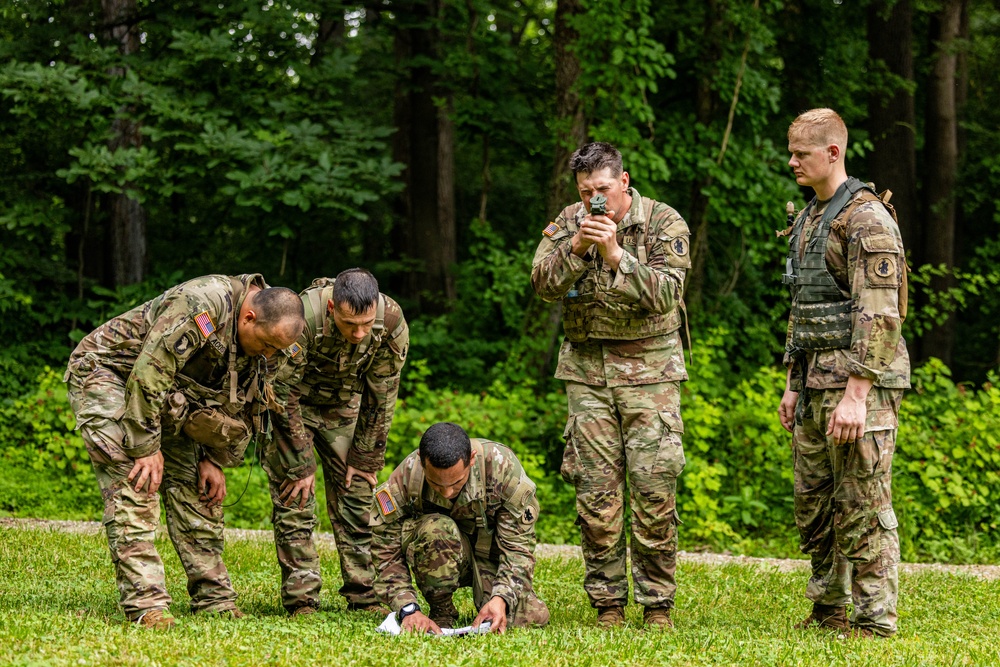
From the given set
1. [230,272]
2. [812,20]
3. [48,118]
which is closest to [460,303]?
[230,272]

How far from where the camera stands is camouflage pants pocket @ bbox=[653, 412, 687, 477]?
5477 mm

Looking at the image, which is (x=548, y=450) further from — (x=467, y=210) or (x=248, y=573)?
(x=467, y=210)

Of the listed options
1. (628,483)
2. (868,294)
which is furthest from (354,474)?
(868,294)

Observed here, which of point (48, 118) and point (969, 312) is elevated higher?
point (48, 118)

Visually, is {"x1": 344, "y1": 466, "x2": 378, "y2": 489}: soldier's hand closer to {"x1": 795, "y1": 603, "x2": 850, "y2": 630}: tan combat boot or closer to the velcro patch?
{"x1": 795, "y1": 603, "x2": 850, "y2": 630}: tan combat boot

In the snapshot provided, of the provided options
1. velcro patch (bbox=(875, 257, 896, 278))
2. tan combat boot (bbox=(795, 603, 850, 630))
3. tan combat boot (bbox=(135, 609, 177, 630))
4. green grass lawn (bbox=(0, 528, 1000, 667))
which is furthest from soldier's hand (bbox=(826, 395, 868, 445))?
tan combat boot (bbox=(135, 609, 177, 630))

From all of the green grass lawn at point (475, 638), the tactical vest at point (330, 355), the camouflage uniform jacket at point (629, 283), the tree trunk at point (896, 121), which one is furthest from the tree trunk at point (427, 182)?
the camouflage uniform jacket at point (629, 283)

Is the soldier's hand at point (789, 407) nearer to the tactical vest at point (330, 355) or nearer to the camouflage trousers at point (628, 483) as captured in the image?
the camouflage trousers at point (628, 483)

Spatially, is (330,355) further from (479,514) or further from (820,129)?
(820,129)

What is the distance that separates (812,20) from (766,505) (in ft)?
24.7

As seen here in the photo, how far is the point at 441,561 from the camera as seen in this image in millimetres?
5344

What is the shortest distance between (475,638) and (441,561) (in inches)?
27.2

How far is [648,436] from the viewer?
18.1 ft

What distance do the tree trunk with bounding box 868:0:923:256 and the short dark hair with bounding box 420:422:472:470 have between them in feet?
40.7
